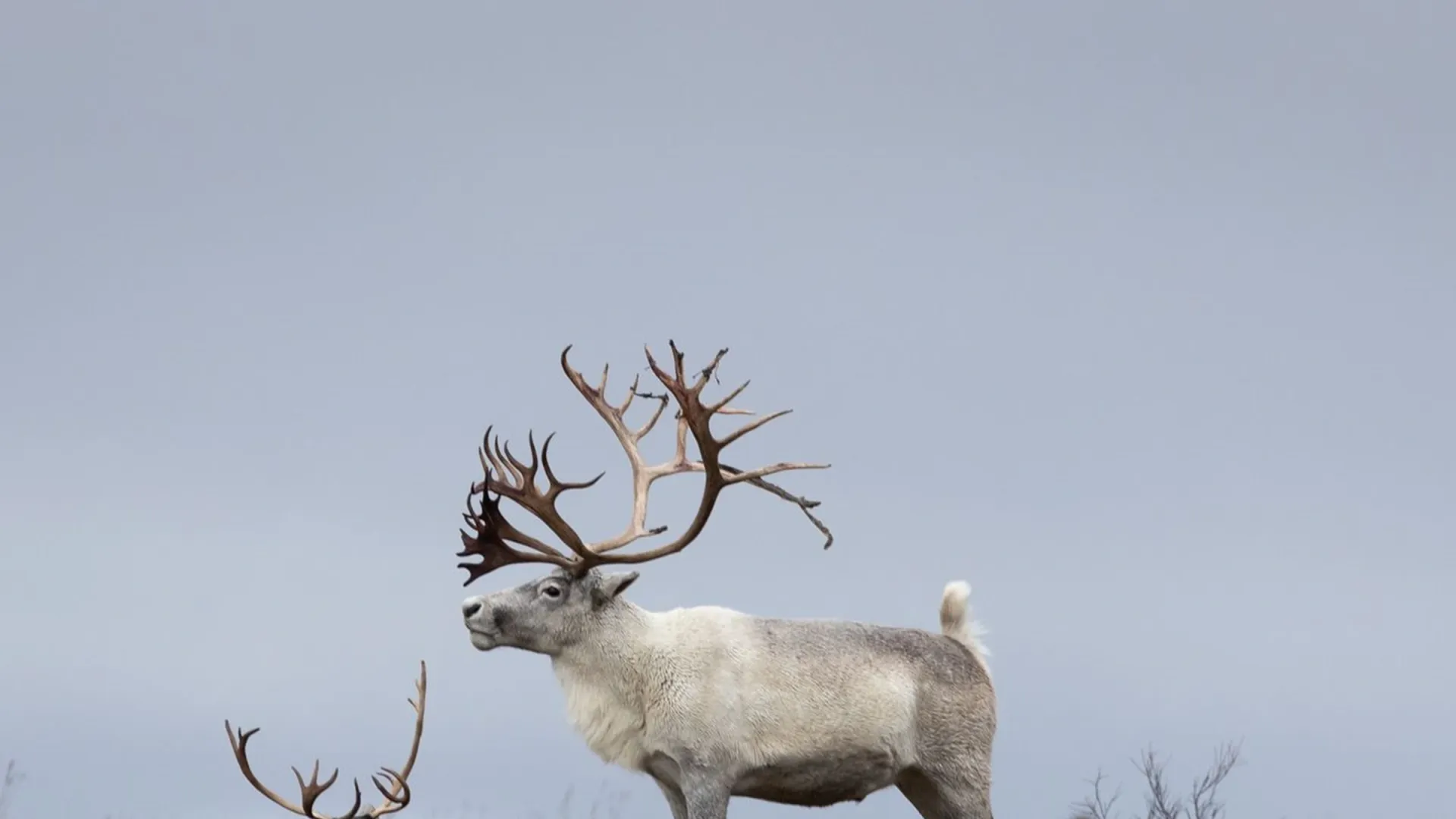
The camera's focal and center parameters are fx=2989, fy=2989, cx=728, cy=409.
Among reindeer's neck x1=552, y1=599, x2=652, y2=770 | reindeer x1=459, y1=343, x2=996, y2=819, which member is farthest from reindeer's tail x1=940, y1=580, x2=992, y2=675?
reindeer's neck x1=552, y1=599, x2=652, y2=770

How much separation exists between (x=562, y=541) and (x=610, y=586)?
0.45 metres

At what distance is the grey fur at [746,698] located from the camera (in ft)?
57.3

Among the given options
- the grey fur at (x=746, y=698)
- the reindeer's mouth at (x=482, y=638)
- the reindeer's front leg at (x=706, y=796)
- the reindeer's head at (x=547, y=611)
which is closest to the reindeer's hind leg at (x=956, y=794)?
the grey fur at (x=746, y=698)

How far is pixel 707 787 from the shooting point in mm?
17297

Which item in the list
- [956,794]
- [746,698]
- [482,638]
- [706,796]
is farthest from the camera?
[956,794]

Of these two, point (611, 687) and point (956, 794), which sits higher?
point (611, 687)

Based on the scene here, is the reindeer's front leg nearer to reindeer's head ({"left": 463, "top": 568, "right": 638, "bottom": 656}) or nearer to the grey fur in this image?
the grey fur

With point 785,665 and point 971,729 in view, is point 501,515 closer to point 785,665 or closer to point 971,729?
point 785,665

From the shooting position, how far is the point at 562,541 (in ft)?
59.4

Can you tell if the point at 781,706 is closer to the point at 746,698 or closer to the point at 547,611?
the point at 746,698

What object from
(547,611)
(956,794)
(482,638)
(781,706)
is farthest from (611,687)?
(956,794)

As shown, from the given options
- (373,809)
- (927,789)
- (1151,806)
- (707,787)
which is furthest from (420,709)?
(1151,806)

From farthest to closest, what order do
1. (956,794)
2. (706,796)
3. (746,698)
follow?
1. (956,794)
2. (746,698)
3. (706,796)

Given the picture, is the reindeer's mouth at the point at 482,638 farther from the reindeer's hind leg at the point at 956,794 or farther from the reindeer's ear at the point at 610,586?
the reindeer's hind leg at the point at 956,794
